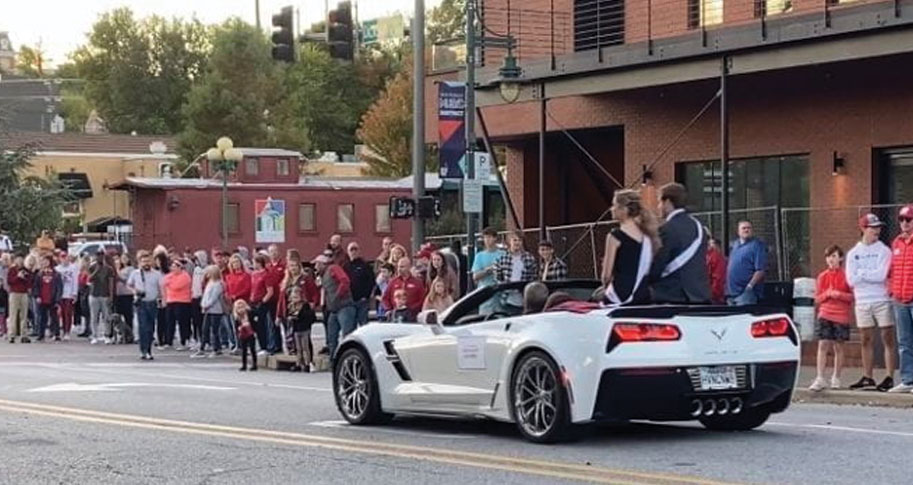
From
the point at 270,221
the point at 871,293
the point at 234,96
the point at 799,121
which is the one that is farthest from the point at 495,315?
the point at 234,96

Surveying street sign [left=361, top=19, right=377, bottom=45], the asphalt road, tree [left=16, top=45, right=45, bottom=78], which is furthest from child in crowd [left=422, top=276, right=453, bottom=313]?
tree [left=16, top=45, right=45, bottom=78]

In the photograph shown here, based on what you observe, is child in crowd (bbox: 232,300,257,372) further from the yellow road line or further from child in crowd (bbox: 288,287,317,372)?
the yellow road line

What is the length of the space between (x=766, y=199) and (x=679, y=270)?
14.7 metres

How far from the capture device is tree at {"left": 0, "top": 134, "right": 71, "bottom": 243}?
48812 mm

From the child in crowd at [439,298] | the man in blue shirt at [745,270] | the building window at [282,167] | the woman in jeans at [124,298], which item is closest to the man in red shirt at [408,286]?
the child in crowd at [439,298]

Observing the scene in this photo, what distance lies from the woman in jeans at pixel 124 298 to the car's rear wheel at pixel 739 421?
20.3 metres

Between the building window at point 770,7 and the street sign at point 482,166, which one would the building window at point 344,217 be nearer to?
the street sign at point 482,166

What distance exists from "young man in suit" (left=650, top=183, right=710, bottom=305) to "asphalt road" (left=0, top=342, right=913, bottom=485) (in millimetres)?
1051

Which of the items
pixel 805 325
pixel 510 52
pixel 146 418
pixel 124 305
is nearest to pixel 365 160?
pixel 124 305

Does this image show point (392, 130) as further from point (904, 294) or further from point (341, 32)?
point (904, 294)

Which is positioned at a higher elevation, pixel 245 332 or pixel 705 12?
pixel 705 12

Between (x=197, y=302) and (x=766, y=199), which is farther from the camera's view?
(x=197, y=302)

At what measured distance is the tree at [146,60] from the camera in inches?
3433

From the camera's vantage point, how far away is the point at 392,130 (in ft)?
217
